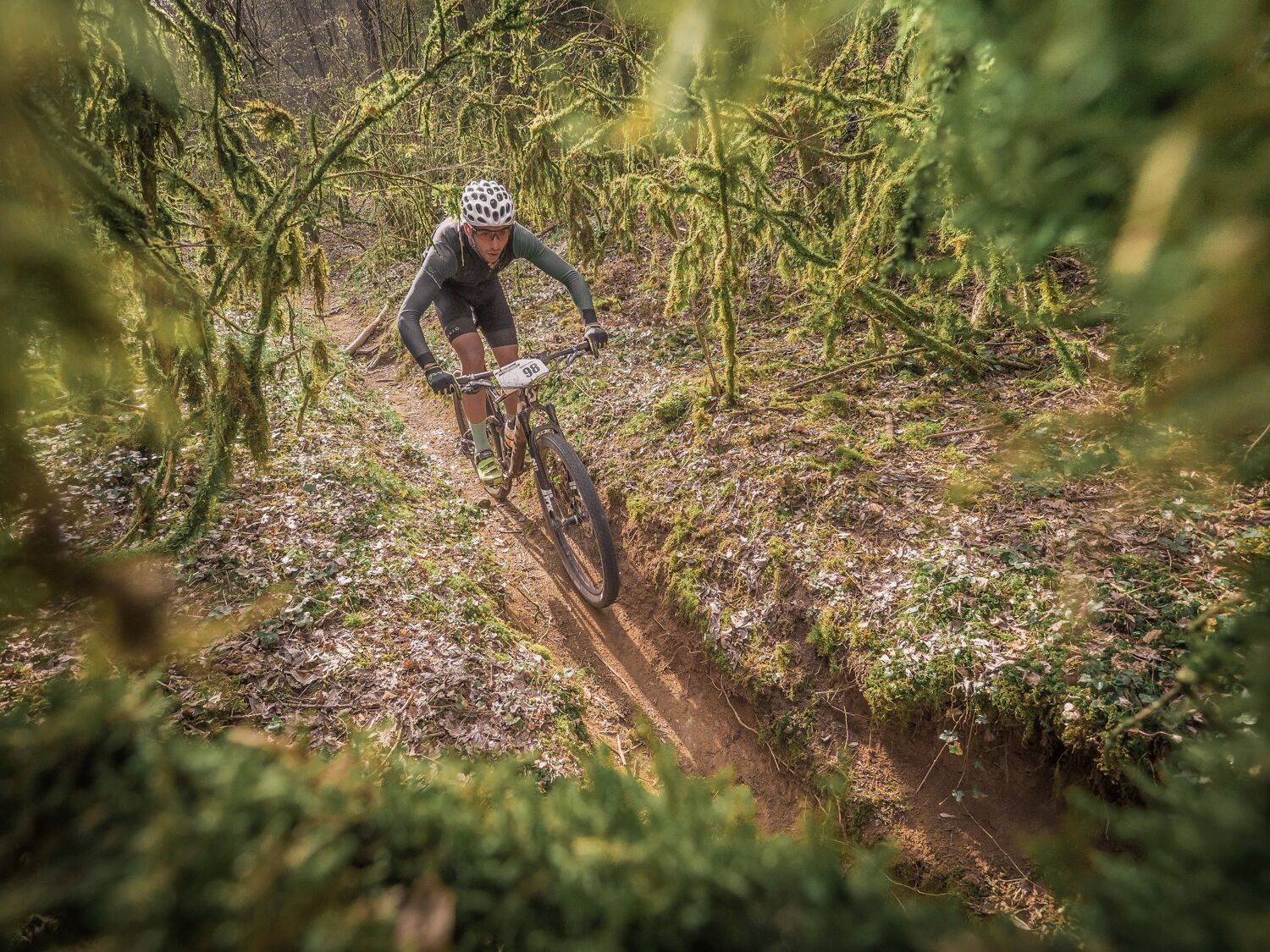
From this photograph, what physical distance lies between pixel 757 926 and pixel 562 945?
340 mm

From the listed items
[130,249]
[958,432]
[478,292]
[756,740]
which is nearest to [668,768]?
[130,249]

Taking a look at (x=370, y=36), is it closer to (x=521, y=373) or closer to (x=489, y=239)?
(x=489, y=239)

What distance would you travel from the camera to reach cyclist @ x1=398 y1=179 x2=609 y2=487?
5.26 meters

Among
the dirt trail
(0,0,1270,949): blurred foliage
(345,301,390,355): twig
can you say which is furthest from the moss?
(345,301,390,355): twig

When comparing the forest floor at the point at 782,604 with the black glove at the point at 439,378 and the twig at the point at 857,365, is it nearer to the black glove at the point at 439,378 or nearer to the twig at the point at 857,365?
the twig at the point at 857,365

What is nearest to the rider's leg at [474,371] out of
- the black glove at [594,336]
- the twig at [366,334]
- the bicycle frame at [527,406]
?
the bicycle frame at [527,406]

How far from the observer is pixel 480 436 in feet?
21.9

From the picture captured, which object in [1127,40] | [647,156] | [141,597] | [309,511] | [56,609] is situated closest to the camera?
[1127,40]

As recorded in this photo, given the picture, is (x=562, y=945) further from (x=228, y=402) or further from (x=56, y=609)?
(x=56, y=609)

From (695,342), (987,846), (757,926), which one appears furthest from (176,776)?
(695,342)

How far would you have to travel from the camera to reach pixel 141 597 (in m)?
1.96

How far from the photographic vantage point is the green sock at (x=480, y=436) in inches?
262

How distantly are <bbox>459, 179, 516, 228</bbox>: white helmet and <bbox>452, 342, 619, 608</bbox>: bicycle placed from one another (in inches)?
56.5

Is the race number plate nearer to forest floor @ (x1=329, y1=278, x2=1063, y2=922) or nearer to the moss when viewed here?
the moss
